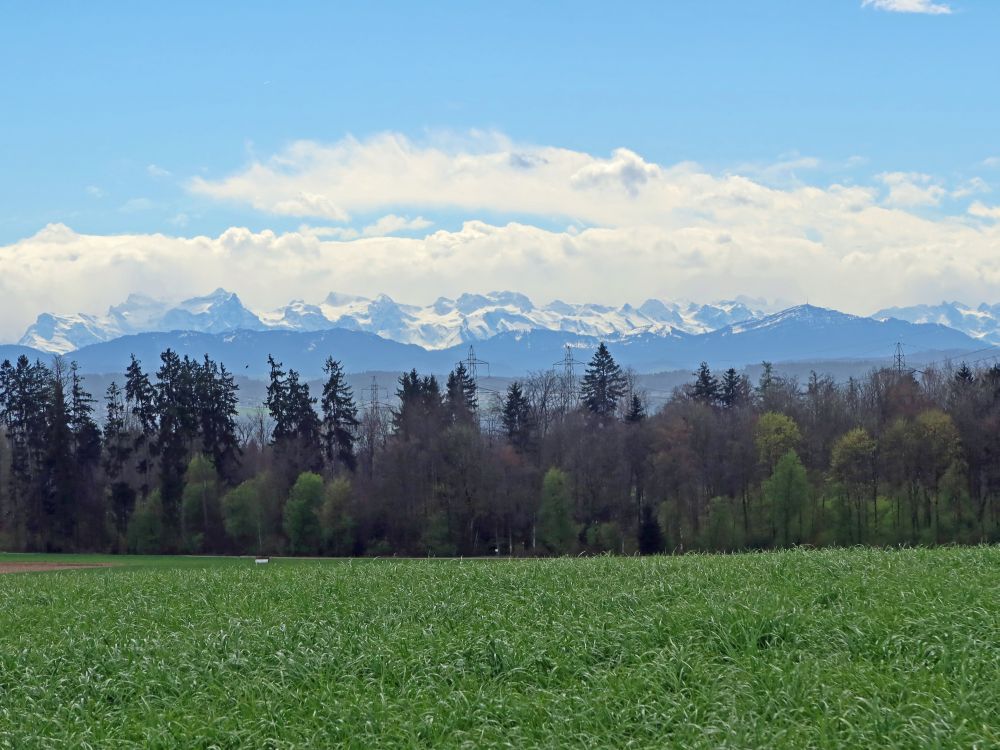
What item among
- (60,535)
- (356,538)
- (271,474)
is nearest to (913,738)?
(356,538)

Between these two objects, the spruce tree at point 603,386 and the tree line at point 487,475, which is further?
the spruce tree at point 603,386

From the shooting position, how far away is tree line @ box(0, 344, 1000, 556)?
7412cm

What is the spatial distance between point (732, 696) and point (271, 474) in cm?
8091

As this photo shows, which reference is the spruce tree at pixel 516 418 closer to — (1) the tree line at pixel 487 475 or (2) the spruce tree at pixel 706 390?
(1) the tree line at pixel 487 475

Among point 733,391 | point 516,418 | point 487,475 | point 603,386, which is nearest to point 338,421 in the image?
point 516,418

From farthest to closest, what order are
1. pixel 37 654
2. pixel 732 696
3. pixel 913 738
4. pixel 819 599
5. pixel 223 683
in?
pixel 37 654 < pixel 819 599 < pixel 223 683 < pixel 732 696 < pixel 913 738

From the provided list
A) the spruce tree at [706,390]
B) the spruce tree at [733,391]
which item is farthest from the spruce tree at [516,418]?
the spruce tree at [733,391]

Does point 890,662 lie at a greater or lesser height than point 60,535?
greater

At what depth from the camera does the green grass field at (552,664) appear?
9.97 m

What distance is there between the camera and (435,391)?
101m

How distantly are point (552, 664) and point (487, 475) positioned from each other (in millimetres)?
70093

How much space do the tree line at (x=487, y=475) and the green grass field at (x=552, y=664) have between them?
55.1 m

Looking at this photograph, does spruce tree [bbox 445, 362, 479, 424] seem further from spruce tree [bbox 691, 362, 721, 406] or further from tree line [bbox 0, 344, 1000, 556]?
spruce tree [bbox 691, 362, 721, 406]

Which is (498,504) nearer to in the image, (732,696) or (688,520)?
(688,520)
